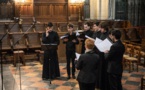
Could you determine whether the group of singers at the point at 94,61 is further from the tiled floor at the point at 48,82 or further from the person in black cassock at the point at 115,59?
the tiled floor at the point at 48,82

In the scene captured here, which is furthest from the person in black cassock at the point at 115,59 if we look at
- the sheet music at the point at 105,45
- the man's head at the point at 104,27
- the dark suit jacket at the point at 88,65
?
the dark suit jacket at the point at 88,65

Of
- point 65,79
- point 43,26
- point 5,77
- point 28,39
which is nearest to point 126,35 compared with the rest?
point 43,26

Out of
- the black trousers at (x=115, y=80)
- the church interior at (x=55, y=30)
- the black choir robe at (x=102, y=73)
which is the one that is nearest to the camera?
the black trousers at (x=115, y=80)

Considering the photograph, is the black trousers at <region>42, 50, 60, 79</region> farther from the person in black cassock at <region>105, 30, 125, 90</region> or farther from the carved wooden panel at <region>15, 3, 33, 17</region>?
the carved wooden panel at <region>15, 3, 33, 17</region>

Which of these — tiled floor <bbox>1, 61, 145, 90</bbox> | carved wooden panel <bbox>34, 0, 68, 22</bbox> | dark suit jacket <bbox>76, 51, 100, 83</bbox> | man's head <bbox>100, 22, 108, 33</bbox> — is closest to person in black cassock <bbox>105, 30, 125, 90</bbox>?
man's head <bbox>100, 22, 108, 33</bbox>

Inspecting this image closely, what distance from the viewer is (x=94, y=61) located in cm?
411

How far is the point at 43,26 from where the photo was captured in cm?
1198

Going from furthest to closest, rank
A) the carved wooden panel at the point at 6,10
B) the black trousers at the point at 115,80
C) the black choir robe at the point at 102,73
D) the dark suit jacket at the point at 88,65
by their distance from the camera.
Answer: the carved wooden panel at the point at 6,10 < the black choir robe at the point at 102,73 < the black trousers at the point at 115,80 < the dark suit jacket at the point at 88,65

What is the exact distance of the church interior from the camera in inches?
272

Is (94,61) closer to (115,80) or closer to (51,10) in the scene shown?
(115,80)

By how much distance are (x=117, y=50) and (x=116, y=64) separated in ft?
1.07

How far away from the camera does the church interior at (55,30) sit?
22.7 ft

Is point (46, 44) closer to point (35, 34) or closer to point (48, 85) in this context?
point (48, 85)

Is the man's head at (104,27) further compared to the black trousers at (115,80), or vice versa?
the man's head at (104,27)
